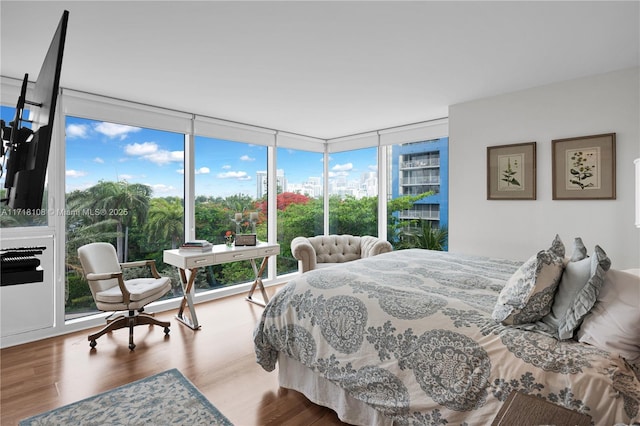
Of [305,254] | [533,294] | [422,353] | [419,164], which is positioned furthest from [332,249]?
[533,294]

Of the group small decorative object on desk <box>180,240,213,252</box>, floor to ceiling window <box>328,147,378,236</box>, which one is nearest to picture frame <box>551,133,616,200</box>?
floor to ceiling window <box>328,147,378,236</box>

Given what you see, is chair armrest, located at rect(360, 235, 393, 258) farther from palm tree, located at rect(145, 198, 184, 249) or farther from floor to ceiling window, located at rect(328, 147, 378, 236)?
palm tree, located at rect(145, 198, 184, 249)

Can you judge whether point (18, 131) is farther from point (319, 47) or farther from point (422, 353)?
point (422, 353)

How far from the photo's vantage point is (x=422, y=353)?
172 centimetres

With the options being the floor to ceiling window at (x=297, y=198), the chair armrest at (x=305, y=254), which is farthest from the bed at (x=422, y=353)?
the floor to ceiling window at (x=297, y=198)

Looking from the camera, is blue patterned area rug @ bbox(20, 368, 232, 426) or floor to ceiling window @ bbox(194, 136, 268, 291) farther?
floor to ceiling window @ bbox(194, 136, 268, 291)

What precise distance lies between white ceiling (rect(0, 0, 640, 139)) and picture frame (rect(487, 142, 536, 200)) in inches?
25.2

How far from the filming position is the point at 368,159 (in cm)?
601

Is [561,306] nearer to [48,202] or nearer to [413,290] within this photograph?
[413,290]

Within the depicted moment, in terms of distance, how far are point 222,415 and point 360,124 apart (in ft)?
13.7

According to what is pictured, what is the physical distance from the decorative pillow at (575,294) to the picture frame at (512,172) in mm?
2188

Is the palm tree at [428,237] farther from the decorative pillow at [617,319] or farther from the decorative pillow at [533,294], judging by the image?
the decorative pillow at [617,319]

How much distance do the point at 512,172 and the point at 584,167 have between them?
63cm

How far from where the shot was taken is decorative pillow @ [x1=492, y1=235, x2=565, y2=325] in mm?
1658
